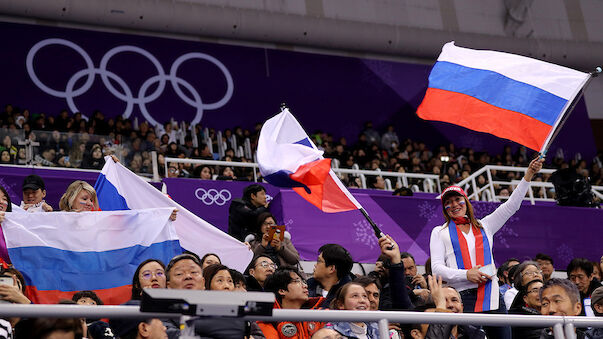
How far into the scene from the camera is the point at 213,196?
12680 mm

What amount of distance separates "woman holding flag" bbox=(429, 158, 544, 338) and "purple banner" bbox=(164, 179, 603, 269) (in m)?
5.12

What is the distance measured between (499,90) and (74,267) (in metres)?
3.96

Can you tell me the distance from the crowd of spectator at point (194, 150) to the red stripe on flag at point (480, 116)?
603 cm

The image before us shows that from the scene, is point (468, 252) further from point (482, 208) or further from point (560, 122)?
point (482, 208)

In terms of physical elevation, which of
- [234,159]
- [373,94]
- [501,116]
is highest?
[373,94]

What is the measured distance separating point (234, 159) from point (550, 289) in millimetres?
10058

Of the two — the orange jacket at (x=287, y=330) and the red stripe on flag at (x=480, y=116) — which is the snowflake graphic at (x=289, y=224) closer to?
the red stripe on flag at (x=480, y=116)

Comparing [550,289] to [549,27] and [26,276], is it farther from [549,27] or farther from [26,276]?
[549,27]

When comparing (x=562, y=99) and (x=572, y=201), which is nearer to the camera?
(x=562, y=99)

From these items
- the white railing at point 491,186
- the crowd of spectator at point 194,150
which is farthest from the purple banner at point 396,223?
the white railing at point 491,186

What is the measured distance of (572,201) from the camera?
47.9 ft

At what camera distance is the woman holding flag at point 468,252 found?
6.24m

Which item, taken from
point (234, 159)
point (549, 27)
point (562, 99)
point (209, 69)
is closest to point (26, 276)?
point (562, 99)

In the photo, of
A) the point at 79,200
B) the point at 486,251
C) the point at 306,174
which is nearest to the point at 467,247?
the point at 486,251
